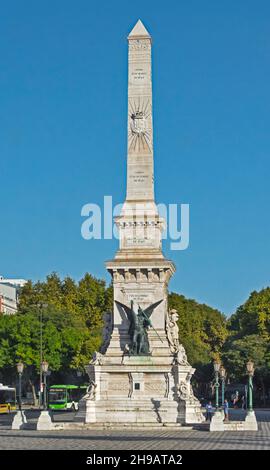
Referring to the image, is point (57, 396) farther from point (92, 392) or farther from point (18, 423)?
point (18, 423)

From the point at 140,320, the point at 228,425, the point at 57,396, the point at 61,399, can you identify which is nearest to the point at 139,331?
the point at 140,320

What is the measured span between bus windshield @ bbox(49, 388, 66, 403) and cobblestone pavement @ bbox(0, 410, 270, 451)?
3766 centimetres

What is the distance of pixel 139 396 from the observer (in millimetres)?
51875

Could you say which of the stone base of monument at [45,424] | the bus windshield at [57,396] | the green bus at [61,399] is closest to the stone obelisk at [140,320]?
the stone base of monument at [45,424]

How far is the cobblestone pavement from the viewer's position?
3578 centimetres

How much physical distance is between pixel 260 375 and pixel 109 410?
44041mm

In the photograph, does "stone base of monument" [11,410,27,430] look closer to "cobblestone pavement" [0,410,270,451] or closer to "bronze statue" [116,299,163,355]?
"cobblestone pavement" [0,410,270,451]

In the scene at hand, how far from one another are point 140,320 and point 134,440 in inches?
546

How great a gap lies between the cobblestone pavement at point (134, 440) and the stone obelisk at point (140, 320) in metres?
4.43

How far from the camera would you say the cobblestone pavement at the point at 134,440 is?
35.8 metres

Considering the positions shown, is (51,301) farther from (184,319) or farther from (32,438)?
(32,438)

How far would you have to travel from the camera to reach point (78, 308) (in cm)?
11606

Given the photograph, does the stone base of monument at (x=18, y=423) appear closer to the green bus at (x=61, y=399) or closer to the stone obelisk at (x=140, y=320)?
the stone obelisk at (x=140, y=320)
